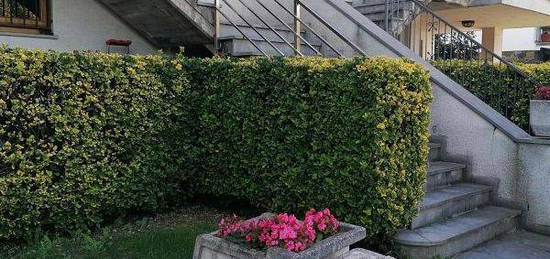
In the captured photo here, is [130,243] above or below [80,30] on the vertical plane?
below

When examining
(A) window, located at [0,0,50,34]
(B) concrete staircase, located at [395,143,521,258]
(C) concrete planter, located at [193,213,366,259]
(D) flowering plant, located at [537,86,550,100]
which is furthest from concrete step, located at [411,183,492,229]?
(A) window, located at [0,0,50,34]

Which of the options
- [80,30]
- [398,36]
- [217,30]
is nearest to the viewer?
[217,30]

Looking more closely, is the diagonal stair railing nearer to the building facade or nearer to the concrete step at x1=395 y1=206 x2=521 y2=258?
the concrete step at x1=395 y1=206 x2=521 y2=258

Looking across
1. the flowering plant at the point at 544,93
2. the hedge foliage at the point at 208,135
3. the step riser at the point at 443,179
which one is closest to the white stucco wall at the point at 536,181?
the flowering plant at the point at 544,93

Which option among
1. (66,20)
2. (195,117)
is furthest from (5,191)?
(66,20)

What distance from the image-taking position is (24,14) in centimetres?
693

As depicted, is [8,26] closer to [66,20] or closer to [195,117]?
[66,20]

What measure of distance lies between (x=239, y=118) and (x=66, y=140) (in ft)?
5.53

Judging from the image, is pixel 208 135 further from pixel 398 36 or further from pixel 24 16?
pixel 398 36

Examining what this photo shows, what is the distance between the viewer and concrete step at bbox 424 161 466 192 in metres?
5.55

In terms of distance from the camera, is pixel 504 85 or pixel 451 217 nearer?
pixel 451 217

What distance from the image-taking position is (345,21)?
289 inches

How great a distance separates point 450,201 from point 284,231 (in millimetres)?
2670

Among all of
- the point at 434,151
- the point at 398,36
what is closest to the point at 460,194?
the point at 434,151
